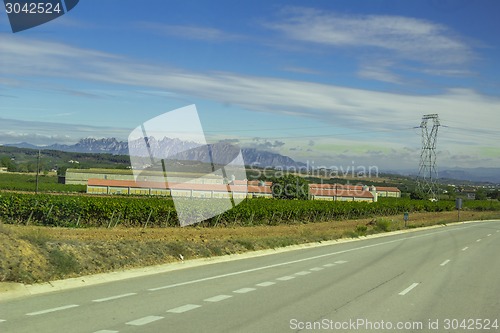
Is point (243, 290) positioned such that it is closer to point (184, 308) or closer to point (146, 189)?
point (184, 308)

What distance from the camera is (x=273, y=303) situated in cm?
1071

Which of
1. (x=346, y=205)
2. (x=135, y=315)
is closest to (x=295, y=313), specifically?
(x=135, y=315)

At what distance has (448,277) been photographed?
1577 centimetres

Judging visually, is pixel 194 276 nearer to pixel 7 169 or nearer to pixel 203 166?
pixel 203 166

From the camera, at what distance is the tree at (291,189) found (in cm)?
9606

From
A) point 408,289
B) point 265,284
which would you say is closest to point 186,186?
point 265,284

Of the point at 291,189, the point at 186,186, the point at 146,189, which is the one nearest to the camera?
the point at 186,186

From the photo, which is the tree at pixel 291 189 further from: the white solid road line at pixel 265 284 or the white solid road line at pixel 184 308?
the white solid road line at pixel 184 308

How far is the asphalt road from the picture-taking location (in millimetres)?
8562

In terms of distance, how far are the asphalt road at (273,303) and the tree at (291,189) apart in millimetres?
78311

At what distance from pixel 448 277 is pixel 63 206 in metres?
32.0

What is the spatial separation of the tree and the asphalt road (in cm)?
7831

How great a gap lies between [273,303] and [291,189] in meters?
86.1

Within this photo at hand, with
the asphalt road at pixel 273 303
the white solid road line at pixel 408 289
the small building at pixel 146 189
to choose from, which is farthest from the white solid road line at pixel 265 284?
the small building at pixel 146 189
